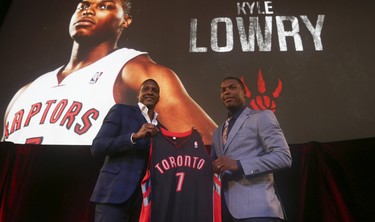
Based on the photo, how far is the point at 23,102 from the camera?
2607 mm

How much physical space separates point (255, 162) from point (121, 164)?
23.5 inches

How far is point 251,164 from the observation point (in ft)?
4.87

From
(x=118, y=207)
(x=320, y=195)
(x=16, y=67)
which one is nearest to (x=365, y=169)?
(x=320, y=195)

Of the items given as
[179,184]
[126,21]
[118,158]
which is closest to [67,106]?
[126,21]

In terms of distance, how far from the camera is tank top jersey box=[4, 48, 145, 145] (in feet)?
7.95

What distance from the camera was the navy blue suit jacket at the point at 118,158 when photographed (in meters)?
1.53

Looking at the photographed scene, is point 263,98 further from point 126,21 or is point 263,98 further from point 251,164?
point 126,21

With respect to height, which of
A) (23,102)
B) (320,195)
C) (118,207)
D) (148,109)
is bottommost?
(118,207)

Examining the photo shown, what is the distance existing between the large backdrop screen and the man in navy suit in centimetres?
76

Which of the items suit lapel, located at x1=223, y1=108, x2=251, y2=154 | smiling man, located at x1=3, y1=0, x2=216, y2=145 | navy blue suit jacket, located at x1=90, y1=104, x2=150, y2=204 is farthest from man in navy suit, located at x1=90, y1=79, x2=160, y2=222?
smiling man, located at x1=3, y1=0, x2=216, y2=145

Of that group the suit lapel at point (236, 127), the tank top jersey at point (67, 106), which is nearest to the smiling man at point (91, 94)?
the tank top jersey at point (67, 106)

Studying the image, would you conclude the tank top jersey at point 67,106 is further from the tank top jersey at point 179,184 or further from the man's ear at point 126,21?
the tank top jersey at point 179,184

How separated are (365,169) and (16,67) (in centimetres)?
261

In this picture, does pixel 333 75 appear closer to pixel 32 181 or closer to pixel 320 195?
pixel 320 195
